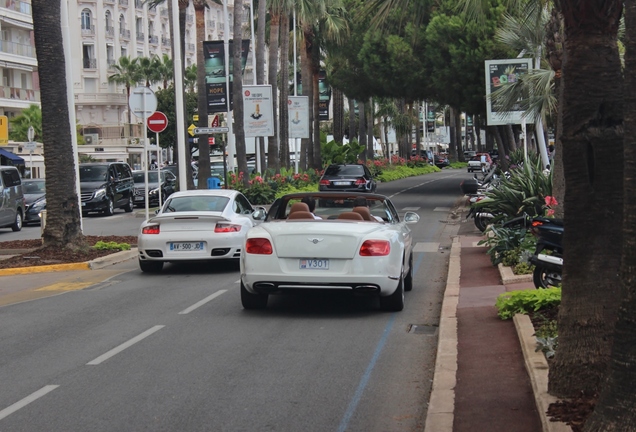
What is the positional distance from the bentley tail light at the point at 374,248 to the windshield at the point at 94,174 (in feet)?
84.4

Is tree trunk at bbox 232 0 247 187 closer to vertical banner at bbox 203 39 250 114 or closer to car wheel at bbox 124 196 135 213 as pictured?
vertical banner at bbox 203 39 250 114

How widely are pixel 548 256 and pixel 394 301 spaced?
6.68ft

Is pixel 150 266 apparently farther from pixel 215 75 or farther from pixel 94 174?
pixel 215 75

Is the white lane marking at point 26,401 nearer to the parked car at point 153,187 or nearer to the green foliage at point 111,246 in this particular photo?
the green foliage at point 111,246

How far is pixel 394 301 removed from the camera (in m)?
11.5

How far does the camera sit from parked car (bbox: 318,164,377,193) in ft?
133

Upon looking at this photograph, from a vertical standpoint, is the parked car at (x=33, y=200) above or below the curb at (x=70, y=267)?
above

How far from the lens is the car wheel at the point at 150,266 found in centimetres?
1617

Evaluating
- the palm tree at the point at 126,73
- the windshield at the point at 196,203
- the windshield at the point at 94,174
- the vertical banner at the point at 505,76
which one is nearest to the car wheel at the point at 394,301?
the windshield at the point at 196,203

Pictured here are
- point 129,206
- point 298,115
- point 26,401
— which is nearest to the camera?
point 26,401

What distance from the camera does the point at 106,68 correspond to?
81750 millimetres

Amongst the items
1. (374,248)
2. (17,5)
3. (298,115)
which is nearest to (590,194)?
(374,248)

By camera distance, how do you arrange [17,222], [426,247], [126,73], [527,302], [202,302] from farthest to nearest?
[126,73] → [17,222] → [426,247] → [202,302] → [527,302]

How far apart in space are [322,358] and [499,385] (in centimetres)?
210
